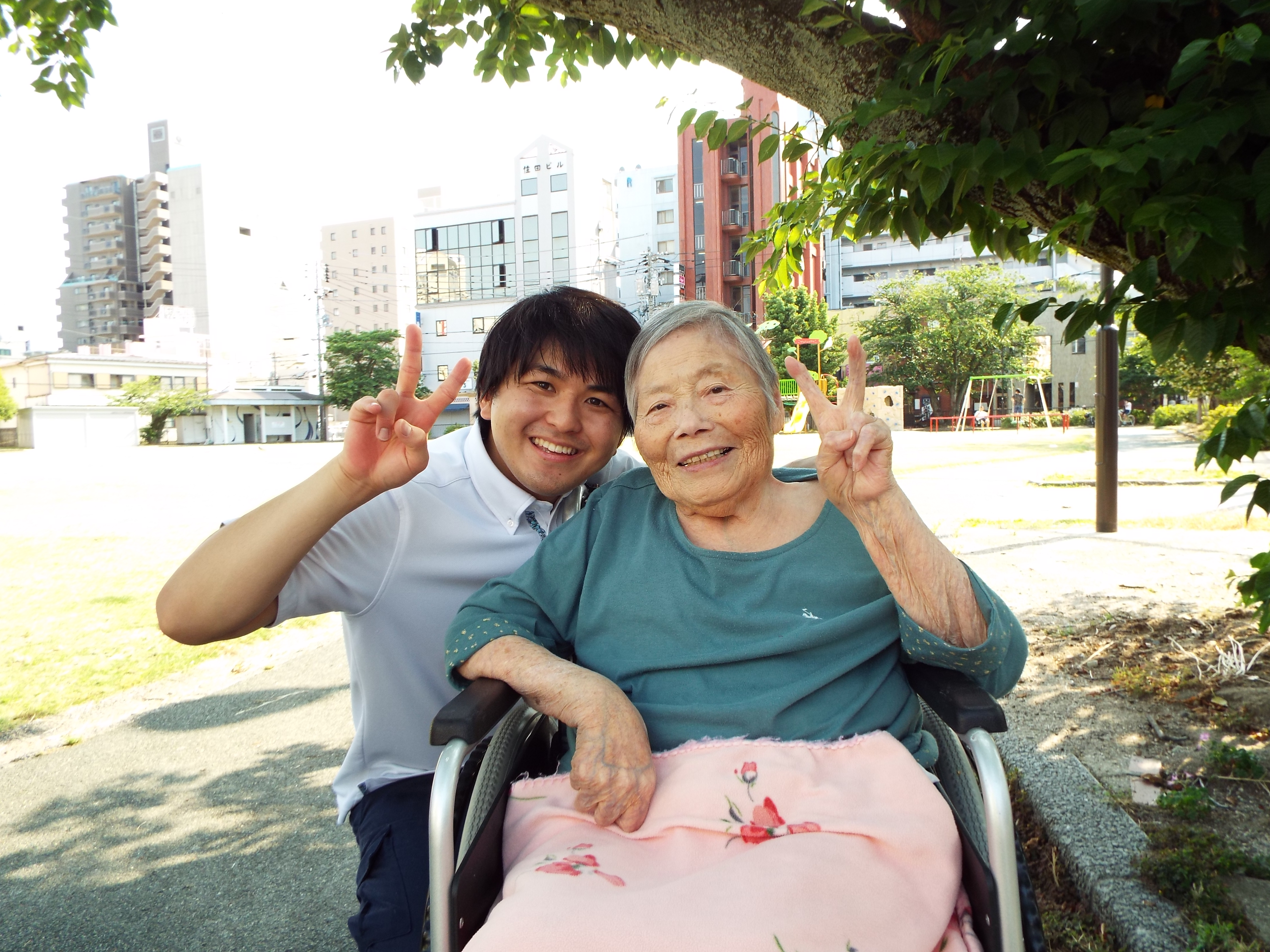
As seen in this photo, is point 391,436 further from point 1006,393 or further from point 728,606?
point 1006,393

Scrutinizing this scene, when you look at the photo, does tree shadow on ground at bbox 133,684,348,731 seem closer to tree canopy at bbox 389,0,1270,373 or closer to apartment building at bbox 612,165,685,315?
tree canopy at bbox 389,0,1270,373

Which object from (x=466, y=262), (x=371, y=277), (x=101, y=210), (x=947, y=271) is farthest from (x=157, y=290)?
(x=947, y=271)

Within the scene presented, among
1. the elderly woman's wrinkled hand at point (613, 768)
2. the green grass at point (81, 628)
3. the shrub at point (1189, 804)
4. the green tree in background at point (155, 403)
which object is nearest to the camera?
the elderly woman's wrinkled hand at point (613, 768)

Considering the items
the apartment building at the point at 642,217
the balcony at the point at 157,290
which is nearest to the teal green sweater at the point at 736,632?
the apartment building at the point at 642,217

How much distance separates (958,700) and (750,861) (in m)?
0.42

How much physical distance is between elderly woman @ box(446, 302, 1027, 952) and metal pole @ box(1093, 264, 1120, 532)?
6.65m

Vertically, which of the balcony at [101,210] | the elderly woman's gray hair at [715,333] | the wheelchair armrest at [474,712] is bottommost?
the wheelchair armrest at [474,712]

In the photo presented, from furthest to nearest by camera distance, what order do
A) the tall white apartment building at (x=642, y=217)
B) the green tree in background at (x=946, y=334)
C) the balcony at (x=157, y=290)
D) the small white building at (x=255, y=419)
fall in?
the balcony at (x=157, y=290) < the small white building at (x=255, y=419) < the tall white apartment building at (x=642, y=217) < the green tree in background at (x=946, y=334)

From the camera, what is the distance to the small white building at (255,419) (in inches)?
2441

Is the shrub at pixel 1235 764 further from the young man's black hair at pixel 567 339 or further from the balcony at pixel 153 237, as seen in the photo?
the balcony at pixel 153 237

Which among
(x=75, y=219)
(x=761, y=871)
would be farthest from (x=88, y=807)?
(x=75, y=219)

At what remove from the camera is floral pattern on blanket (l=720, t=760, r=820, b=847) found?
142cm

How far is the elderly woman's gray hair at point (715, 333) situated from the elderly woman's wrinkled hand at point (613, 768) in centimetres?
68

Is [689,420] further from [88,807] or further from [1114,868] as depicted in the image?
[88,807]
